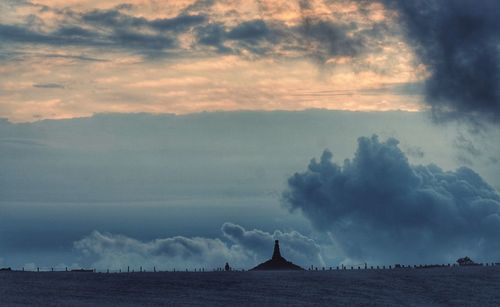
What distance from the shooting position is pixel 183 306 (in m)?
198

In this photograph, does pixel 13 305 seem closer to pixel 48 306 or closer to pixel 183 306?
pixel 48 306

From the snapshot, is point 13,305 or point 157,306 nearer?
point 13,305

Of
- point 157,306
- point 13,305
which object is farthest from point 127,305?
point 13,305

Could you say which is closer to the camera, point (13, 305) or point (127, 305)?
point (13, 305)

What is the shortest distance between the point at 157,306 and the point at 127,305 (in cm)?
642

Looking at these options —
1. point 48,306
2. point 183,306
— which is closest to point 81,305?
point 48,306

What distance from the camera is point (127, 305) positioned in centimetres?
19162

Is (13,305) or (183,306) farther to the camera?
(183,306)

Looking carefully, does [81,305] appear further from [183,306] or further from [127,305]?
[183,306]

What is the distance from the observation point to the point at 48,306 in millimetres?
181375

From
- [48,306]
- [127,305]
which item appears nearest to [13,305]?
[48,306]

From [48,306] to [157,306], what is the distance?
78.0 feet

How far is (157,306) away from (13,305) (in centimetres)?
3124

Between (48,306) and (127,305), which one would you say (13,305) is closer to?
(48,306)
